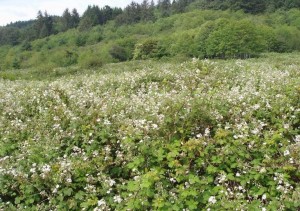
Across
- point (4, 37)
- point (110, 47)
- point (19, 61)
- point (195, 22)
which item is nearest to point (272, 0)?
point (195, 22)

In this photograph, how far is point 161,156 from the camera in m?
4.93

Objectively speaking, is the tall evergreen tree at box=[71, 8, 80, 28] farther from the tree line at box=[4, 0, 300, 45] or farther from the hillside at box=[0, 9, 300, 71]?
the hillside at box=[0, 9, 300, 71]

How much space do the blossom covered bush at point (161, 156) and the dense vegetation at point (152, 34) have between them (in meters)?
46.6

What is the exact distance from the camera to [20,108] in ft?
27.0

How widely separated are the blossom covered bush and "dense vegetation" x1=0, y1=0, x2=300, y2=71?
46642mm

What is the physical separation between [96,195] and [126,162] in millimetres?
781

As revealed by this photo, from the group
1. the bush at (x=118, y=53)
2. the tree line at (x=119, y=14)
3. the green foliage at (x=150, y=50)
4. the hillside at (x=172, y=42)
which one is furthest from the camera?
the tree line at (x=119, y=14)

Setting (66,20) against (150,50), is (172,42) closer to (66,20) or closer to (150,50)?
(150,50)

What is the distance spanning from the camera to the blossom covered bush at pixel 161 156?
4344 millimetres

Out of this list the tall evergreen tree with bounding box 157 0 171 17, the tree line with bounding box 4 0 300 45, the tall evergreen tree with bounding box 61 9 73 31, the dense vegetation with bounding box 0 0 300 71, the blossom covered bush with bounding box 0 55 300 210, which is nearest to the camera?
the blossom covered bush with bounding box 0 55 300 210

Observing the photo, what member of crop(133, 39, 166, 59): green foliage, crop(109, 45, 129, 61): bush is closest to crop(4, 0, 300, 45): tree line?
crop(109, 45, 129, 61): bush

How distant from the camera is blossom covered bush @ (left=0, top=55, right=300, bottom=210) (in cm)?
434

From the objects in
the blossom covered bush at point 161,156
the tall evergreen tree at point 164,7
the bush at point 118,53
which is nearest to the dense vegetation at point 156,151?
the blossom covered bush at point 161,156

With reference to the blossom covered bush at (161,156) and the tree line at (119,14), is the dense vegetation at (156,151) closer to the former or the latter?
the blossom covered bush at (161,156)
